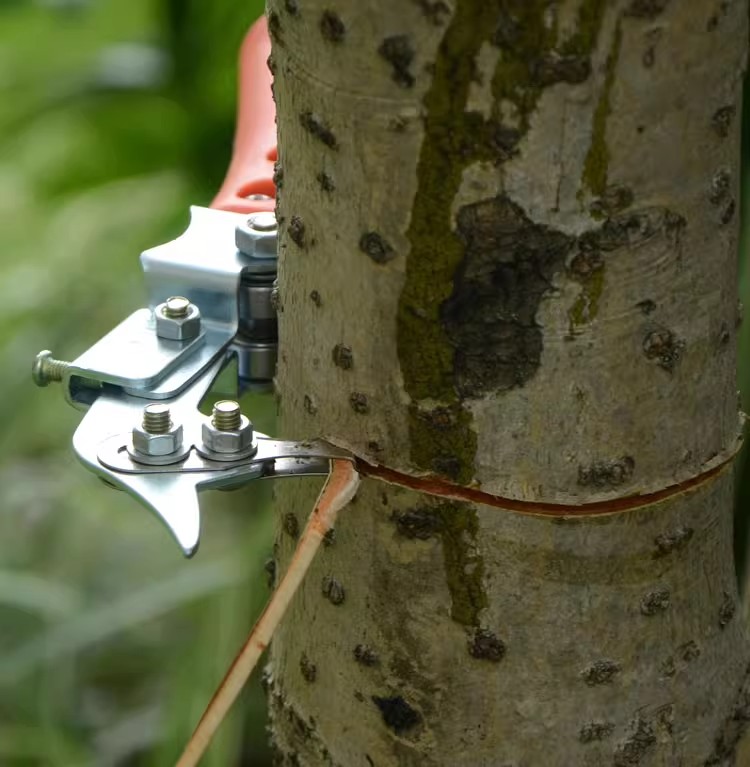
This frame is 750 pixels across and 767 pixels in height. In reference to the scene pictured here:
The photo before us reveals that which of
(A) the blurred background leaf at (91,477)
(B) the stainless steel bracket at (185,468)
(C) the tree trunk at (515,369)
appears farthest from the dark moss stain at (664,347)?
(A) the blurred background leaf at (91,477)

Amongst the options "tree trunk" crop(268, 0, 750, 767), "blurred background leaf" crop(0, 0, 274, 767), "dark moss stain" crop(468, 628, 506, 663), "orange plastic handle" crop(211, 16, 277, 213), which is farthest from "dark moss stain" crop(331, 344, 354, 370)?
"blurred background leaf" crop(0, 0, 274, 767)

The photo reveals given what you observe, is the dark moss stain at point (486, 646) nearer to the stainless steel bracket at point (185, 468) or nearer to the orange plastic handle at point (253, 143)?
the stainless steel bracket at point (185, 468)

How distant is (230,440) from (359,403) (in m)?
0.05

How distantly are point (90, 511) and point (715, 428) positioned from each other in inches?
40.1

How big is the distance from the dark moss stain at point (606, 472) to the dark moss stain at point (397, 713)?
11 cm

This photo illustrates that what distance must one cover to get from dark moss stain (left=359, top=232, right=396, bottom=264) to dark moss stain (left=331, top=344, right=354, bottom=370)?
0.12 ft

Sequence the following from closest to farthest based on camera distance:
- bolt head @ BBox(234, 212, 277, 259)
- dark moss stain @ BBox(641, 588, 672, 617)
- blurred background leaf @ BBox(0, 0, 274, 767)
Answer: dark moss stain @ BBox(641, 588, 672, 617) < bolt head @ BBox(234, 212, 277, 259) < blurred background leaf @ BBox(0, 0, 274, 767)

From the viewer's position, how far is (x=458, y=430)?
17.3 inches

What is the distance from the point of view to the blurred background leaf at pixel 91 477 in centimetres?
Result: 121

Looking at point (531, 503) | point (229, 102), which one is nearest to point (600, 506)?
point (531, 503)

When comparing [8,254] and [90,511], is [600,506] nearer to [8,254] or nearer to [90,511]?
[90,511]

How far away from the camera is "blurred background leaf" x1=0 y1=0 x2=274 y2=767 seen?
1207 millimetres

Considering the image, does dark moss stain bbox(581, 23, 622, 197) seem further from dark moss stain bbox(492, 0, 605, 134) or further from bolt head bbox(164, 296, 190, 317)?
bolt head bbox(164, 296, 190, 317)

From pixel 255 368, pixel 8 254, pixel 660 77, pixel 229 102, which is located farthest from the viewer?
pixel 8 254
